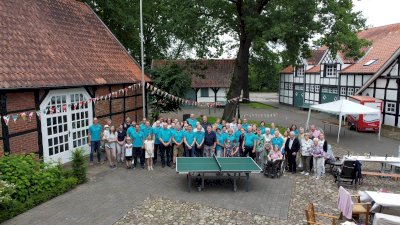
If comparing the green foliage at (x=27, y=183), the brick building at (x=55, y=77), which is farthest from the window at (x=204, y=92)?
the green foliage at (x=27, y=183)

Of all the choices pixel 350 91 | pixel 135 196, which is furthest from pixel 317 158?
pixel 350 91

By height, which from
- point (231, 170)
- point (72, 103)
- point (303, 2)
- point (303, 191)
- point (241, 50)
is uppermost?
point (303, 2)

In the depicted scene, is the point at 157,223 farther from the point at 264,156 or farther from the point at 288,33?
the point at 288,33

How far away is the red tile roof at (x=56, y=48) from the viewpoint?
1142cm

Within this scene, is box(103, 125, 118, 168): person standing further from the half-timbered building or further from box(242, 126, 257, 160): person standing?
the half-timbered building

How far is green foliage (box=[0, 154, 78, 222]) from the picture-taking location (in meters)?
8.43

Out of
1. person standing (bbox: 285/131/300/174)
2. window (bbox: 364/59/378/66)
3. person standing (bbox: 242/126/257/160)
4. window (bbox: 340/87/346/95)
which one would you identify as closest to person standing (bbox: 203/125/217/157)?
person standing (bbox: 242/126/257/160)

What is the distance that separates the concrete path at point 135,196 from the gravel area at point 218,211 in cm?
23

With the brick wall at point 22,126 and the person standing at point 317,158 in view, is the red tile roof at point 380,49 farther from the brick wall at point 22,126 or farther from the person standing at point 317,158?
the brick wall at point 22,126

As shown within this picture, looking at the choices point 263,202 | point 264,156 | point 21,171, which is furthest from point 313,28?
point 21,171

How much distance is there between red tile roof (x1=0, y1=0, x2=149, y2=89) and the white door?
0.70 m

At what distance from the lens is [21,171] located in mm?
9000

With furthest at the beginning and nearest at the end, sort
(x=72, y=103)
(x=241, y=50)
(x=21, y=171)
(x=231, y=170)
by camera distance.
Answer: (x=241, y=50) < (x=72, y=103) < (x=231, y=170) < (x=21, y=171)

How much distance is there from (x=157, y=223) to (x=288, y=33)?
12.3 metres
